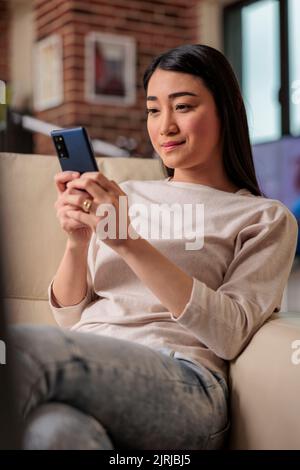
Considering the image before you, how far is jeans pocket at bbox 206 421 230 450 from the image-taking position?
92 centimetres

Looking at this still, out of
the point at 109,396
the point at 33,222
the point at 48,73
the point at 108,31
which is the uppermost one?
the point at 108,31

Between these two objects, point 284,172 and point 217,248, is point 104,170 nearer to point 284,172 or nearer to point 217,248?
point 217,248

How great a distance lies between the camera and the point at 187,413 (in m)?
0.87

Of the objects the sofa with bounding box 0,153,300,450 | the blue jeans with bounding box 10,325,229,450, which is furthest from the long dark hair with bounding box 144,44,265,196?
the blue jeans with bounding box 10,325,229,450

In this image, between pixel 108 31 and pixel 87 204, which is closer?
pixel 87 204

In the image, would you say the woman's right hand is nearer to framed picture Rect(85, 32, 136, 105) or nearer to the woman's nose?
the woman's nose

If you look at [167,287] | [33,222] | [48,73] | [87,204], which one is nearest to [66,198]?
[87,204]

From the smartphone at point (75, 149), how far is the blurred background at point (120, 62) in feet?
10.9

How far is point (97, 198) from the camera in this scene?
0.88m

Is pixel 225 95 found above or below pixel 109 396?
above

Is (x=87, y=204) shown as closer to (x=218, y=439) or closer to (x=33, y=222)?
(x=218, y=439)

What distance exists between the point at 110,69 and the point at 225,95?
11.9 feet

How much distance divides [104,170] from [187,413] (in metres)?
0.70

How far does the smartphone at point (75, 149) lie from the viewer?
0.92m
